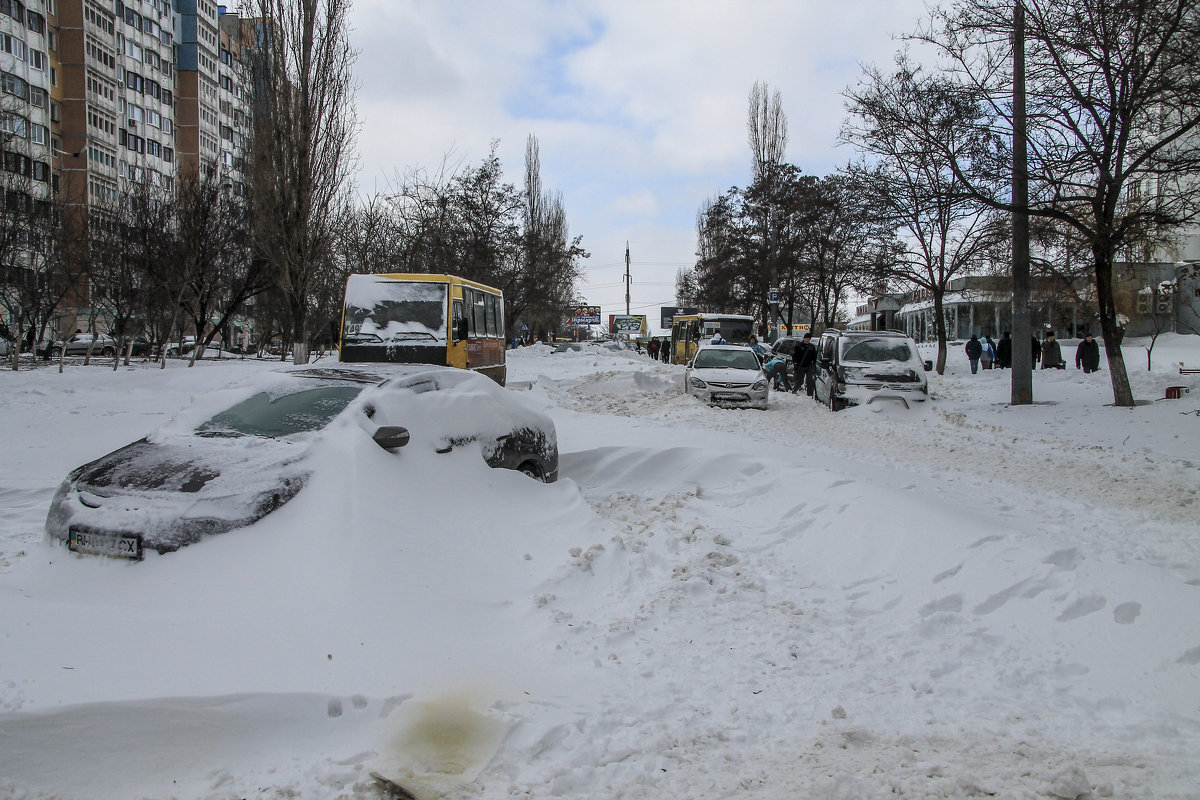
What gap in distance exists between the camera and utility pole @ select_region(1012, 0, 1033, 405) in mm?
15977

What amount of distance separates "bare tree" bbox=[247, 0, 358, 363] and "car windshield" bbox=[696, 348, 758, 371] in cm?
1025

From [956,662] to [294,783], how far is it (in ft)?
10.3

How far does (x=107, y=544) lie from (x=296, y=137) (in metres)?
19.4

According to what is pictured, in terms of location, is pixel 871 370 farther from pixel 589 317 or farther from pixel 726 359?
pixel 589 317

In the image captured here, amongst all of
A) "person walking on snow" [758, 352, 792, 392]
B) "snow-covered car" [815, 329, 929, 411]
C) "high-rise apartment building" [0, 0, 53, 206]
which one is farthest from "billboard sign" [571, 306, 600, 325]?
"snow-covered car" [815, 329, 929, 411]

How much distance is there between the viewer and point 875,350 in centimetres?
1803

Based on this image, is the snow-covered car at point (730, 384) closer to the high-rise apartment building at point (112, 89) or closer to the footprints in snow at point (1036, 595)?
the footprints in snow at point (1036, 595)

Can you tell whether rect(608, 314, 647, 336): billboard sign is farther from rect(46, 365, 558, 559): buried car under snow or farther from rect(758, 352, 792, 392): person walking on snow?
rect(46, 365, 558, 559): buried car under snow

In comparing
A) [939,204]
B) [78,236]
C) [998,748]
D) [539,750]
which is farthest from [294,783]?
[78,236]

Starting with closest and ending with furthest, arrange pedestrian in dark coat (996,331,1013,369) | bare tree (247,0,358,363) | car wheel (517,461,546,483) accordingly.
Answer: car wheel (517,461,546,483), bare tree (247,0,358,363), pedestrian in dark coat (996,331,1013,369)

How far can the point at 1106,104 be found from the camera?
49.5ft

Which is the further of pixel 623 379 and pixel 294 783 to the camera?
pixel 623 379

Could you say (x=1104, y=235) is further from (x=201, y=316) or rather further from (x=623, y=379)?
(x=201, y=316)

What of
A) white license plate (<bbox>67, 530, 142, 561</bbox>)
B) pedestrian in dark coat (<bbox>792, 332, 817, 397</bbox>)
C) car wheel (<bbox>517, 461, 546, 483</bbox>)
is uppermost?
pedestrian in dark coat (<bbox>792, 332, 817, 397</bbox>)
